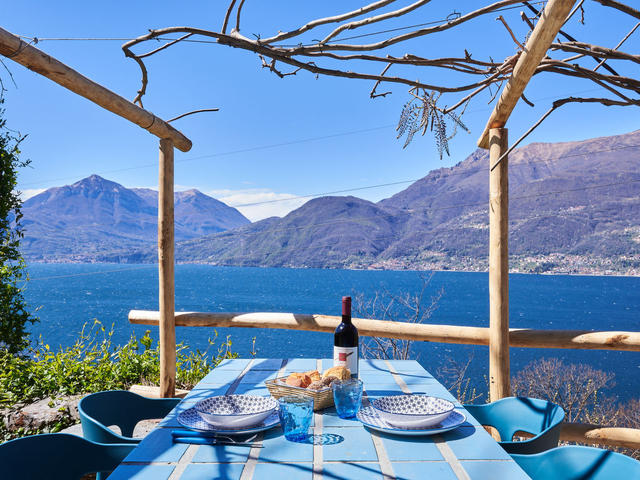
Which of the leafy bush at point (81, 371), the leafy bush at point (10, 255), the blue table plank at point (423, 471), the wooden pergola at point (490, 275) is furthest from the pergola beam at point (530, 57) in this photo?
the leafy bush at point (10, 255)

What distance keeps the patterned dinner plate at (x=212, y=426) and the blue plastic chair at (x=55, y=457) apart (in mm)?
A: 228

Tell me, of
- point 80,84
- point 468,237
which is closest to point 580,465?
point 80,84

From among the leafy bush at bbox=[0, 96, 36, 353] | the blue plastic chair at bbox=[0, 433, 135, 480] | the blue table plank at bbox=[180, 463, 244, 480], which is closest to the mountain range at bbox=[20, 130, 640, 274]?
the leafy bush at bbox=[0, 96, 36, 353]

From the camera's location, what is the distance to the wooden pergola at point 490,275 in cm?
172

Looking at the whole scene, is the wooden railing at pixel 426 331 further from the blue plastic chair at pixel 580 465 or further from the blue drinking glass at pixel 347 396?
the blue drinking glass at pixel 347 396

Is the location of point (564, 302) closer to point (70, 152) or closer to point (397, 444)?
point (70, 152)

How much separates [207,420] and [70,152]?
139 feet

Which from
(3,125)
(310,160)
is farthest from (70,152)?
(3,125)

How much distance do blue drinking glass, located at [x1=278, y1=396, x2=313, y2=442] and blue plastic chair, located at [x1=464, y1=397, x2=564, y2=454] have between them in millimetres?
738

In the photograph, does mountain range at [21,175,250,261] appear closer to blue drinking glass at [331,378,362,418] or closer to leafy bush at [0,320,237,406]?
leafy bush at [0,320,237,406]

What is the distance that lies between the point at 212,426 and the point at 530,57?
5.24 ft

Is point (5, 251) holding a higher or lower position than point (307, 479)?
higher

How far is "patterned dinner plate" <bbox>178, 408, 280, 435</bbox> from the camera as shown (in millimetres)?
1089

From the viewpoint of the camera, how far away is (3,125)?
12.8 ft
